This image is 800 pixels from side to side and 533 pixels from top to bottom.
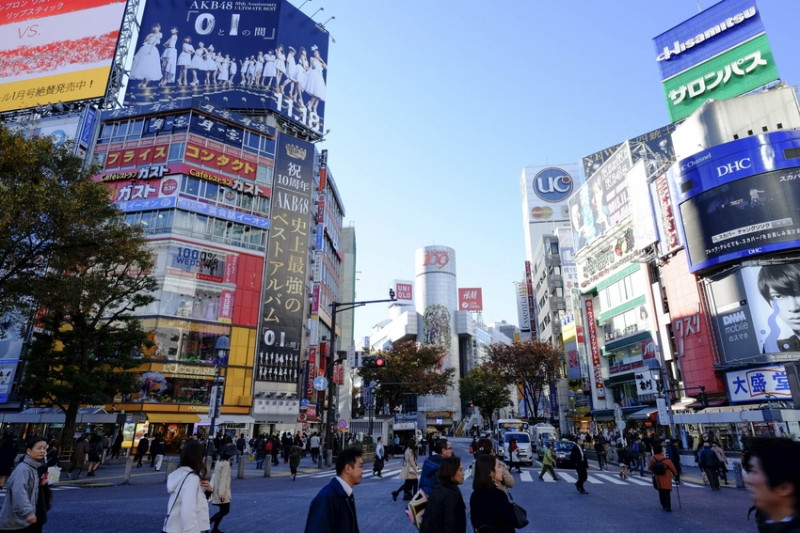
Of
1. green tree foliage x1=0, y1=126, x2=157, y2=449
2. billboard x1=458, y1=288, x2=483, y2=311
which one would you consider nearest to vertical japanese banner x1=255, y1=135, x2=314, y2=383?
green tree foliage x1=0, y1=126, x2=157, y2=449

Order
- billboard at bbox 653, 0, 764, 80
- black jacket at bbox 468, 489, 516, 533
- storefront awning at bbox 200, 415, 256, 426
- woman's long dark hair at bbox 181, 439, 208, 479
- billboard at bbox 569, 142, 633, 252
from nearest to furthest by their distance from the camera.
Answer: black jacket at bbox 468, 489, 516, 533 < woman's long dark hair at bbox 181, 439, 208, 479 < storefront awning at bbox 200, 415, 256, 426 < billboard at bbox 653, 0, 764, 80 < billboard at bbox 569, 142, 633, 252

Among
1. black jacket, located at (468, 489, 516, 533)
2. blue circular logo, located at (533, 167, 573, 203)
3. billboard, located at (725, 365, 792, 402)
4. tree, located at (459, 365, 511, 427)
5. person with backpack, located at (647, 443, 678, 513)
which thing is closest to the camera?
black jacket, located at (468, 489, 516, 533)

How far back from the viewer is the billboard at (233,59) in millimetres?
49719

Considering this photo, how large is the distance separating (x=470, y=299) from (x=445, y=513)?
411 feet

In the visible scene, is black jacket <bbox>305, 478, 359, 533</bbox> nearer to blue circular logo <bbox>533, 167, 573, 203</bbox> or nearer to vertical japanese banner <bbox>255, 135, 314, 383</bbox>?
vertical japanese banner <bbox>255, 135, 314, 383</bbox>

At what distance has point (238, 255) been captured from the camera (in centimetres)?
4206

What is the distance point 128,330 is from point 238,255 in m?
17.3

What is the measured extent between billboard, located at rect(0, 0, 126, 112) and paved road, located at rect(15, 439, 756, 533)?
42.0 meters

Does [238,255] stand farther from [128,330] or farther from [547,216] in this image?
[547,216]

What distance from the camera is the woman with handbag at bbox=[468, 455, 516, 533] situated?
4.45 metres

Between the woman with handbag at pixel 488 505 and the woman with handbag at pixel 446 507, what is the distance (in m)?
0.12

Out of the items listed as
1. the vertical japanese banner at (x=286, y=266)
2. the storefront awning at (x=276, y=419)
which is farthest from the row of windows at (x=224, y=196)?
the storefront awning at (x=276, y=419)

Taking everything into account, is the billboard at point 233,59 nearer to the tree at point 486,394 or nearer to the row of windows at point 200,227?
the row of windows at point 200,227

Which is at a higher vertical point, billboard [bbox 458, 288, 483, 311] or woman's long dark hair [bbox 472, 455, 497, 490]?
billboard [bbox 458, 288, 483, 311]
